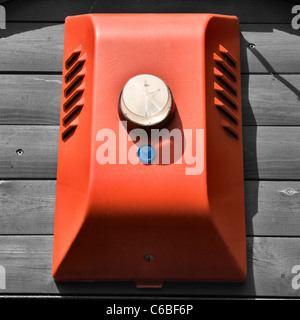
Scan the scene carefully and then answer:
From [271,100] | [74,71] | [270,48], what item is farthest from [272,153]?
[74,71]

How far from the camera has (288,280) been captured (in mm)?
986

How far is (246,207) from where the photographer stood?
1017 mm

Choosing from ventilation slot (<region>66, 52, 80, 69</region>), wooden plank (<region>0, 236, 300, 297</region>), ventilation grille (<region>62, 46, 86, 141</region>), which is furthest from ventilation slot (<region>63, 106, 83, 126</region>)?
wooden plank (<region>0, 236, 300, 297</region>)

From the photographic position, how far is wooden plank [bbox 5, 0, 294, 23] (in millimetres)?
1112

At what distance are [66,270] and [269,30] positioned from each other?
655 mm

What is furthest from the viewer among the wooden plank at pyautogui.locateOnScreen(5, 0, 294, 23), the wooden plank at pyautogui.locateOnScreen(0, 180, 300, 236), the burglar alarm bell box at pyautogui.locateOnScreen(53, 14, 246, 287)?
the wooden plank at pyautogui.locateOnScreen(5, 0, 294, 23)

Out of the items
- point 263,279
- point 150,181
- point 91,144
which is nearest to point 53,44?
point 91,144

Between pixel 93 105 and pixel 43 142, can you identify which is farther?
pixel 43 142

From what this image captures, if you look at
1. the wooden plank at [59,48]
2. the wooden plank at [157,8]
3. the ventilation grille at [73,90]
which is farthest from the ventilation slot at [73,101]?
the wooden plank at [157,8]

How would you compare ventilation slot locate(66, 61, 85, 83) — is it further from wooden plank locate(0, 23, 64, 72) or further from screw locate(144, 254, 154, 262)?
screw locate(144, 254, 154, 262)

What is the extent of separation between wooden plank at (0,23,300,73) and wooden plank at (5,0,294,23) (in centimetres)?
2

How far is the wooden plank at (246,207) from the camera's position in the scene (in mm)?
1012

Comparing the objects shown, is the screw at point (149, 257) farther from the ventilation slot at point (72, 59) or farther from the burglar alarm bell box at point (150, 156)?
the ventilation slot at point (72, 59)
